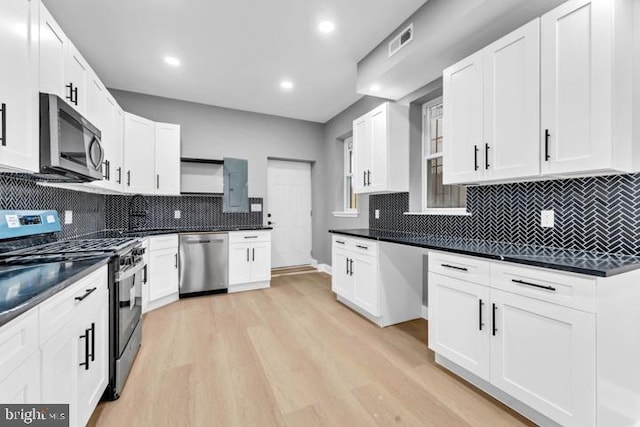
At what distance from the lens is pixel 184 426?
1.53 metres

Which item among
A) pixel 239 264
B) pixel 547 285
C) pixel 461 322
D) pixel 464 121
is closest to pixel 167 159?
pixel 239 264

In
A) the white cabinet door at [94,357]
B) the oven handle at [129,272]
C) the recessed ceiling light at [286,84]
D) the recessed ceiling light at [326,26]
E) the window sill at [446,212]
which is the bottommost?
the white cabinet door at [94,357]

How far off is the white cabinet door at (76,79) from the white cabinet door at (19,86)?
43cm

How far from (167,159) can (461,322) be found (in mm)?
3948

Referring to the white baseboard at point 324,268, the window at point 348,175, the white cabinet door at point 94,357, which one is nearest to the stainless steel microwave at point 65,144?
the white cabinet door at point 94,357

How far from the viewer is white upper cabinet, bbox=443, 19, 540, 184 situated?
1.75m

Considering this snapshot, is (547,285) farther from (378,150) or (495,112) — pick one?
(378,150)

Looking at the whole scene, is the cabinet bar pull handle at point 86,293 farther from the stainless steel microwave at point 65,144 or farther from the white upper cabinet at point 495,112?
the white upper cabinet at point 495,112

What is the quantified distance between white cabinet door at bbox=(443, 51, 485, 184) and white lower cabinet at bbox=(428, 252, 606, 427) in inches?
29.0

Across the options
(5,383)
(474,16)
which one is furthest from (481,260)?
(5,383)

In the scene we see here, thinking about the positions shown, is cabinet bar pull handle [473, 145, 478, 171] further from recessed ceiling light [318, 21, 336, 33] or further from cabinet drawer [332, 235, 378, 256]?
recessed ceiling light [318, 21, 336, 33]

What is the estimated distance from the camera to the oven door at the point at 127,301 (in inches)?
70.3

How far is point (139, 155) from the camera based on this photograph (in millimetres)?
3473

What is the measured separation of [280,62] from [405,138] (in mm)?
1742
